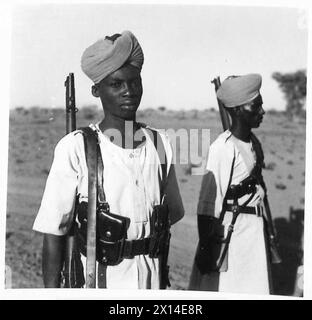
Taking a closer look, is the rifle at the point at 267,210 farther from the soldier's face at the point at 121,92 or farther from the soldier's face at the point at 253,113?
the soldier's face at the point at 121,92

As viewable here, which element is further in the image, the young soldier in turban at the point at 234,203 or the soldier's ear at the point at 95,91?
the young soldier in turban at the point at 234,203

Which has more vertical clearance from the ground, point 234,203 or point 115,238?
point 234,203

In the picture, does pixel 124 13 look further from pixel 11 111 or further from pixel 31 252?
pixel 31 252

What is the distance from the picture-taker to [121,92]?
4660 mm

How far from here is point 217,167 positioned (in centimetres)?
491

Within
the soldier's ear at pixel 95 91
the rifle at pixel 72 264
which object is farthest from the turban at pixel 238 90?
the rifle at pixel 72 264

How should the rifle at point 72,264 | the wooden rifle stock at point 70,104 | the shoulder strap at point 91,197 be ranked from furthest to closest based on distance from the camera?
the wooden rifle stock at point 70,104 < the rifle at point 72,264 < the shoulder strap at point 91,197

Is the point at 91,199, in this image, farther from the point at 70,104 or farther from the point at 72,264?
the point at 70,104

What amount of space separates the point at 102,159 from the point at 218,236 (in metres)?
1.01

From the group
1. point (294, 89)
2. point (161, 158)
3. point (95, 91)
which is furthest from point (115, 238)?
point (294, 89)

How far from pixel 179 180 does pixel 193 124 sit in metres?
0.43

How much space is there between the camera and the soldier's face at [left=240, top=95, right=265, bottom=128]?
492 centimetres

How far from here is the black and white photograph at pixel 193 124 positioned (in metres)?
4.88
